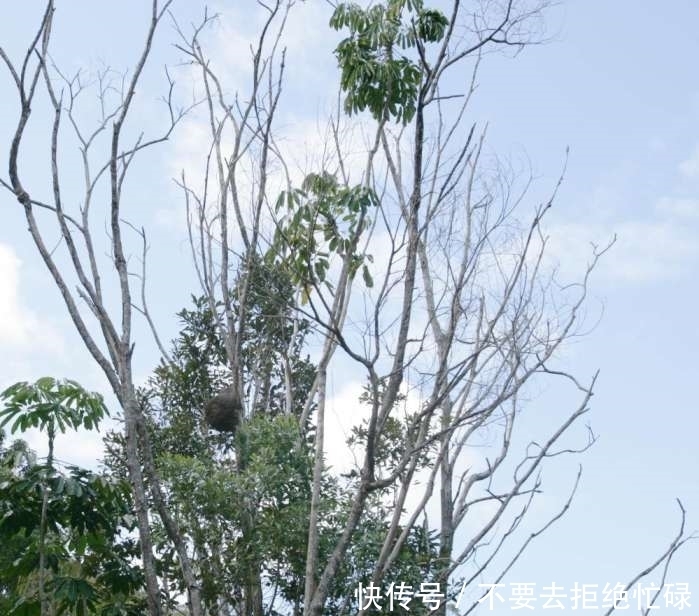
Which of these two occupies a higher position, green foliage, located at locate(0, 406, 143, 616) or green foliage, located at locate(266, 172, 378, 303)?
green foliage, located at locate(266, 172, 378, 303)

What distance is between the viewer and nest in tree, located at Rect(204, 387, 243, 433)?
26.8ft

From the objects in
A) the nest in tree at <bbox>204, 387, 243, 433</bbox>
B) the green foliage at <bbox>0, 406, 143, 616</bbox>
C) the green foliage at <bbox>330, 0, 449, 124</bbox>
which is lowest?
the green foliage at <bbox>0, 406, 143, 616</bbox>

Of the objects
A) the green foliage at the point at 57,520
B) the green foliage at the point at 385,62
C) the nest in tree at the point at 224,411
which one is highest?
the green foliage at the point at 385,62

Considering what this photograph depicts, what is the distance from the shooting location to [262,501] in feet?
25.8

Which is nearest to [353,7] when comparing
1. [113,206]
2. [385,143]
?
[385,143]

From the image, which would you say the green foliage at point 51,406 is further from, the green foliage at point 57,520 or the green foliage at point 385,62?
the green foliage at point 385,62

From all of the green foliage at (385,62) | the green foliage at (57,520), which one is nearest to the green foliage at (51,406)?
the green foliage at (57,520)

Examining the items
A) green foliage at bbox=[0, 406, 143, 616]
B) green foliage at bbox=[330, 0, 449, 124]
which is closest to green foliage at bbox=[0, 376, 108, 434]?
green foliage at bbox=[0, 406, 143, 616]

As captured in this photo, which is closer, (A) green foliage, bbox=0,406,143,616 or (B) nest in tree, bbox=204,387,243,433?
(A) green foliage, bbox=0,406,143,616

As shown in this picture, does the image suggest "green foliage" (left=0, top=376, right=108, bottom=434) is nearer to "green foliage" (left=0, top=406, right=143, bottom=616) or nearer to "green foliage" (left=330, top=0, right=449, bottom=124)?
"green foliage" (left=0, top=406, right=143, bottom=616)

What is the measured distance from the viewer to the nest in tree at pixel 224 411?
8180mm

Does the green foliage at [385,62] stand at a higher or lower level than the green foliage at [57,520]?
higher

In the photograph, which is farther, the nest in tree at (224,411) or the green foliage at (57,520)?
the nest in tree at (224,411)

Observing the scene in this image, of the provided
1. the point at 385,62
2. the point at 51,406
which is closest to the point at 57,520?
the point at 51,406
